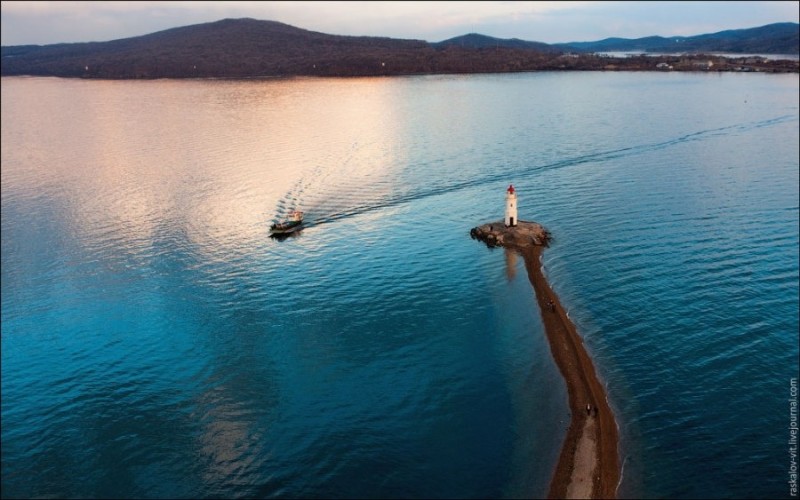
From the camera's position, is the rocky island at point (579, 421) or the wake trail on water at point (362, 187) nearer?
the rocky island at point (579, 421)

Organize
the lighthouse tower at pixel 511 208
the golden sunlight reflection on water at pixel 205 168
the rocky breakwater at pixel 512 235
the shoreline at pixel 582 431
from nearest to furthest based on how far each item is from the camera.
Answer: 1. the shoreline at pixel 582 431
2. the rocky breakwater at pixel 512 235
3. the lighthouse tower at pixel 511 208
4. the golden sunlight reflection on water at pixel 205 168

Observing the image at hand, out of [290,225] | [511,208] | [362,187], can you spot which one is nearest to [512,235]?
[511,208]

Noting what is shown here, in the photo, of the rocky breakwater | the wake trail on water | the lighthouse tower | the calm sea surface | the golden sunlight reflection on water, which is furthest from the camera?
the wake trail on water

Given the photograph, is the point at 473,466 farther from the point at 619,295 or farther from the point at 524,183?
the point at 524,183

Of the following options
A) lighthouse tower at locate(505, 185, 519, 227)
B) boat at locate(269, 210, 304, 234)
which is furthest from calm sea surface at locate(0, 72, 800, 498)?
lighthouse tower at locate(505, 185, 519, 227)

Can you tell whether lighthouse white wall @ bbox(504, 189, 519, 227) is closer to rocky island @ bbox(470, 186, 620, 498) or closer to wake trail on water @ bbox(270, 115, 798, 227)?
rocky island @ bbox(470, 186, 620, 498)

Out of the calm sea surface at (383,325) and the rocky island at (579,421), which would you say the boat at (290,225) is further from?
the rocky island at (579,421)

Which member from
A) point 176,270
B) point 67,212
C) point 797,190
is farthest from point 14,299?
point 797,190

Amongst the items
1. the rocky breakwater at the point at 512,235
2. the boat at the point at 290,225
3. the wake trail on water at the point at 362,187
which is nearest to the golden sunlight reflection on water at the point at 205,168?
the wake trail on water at the point at 362,187
